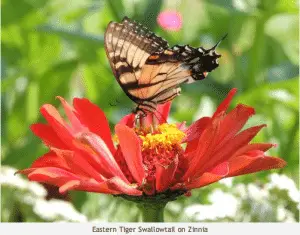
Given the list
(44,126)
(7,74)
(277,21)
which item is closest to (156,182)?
(44,126)

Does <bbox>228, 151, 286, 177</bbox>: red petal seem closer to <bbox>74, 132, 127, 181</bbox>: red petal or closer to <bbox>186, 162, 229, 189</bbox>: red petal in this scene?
<bbox>186, 162, 229, 189</bbox>: red petal

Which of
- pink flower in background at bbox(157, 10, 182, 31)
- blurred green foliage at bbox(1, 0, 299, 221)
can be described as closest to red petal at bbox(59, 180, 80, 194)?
blurred green foliage at bbox(1, 0, 299, 221)

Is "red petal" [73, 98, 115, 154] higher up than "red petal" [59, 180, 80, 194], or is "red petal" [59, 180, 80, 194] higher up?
"red petal" [73, 98, 115, 154]

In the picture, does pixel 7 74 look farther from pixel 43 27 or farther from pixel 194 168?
pixel 194 168

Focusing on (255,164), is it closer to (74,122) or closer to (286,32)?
(74,122)

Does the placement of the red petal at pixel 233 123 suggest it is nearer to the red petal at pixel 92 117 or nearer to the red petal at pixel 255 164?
the red petal at pixel 255 164

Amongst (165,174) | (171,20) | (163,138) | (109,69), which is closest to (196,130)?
(163,138)

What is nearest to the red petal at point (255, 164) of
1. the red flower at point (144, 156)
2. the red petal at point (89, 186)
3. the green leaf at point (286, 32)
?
the red flower at point (144, 156)
